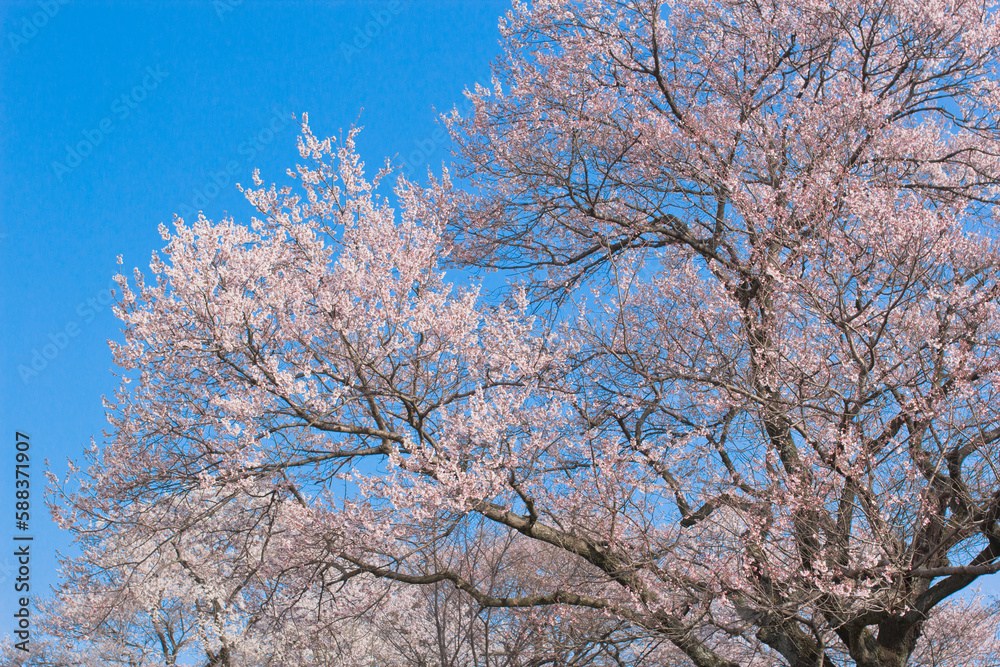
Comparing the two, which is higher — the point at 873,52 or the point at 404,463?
the point at 873,52

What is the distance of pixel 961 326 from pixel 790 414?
1.67 m

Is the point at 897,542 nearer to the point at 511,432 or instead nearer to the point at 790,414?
the point at 790,414

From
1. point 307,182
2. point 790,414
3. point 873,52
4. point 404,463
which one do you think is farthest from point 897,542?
point 307,182

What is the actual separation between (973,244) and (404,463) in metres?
5.76

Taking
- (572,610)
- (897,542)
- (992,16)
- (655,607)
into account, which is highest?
(992,16)

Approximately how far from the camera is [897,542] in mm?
5523

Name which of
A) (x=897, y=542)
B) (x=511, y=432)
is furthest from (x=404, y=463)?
(x=897, y=542)

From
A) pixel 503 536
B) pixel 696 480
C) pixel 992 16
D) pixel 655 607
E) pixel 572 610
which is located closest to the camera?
pixel 655 607

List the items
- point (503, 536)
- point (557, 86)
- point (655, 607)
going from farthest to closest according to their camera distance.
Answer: point (503, 536) → point (557, 86) → point (655, 607)

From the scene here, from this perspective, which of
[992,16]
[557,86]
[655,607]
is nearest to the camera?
[655,607]

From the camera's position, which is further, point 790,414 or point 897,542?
point 790,414

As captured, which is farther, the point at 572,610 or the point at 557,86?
the point at 557,86

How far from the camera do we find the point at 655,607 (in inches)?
252

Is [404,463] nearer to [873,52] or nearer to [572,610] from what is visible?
[572,610]
